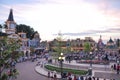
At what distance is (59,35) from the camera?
1903 inches

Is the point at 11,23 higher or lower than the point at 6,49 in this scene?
higher

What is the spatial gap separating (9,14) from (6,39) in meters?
70.4

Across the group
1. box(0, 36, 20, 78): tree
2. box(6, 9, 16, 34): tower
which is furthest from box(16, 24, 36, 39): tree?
box(0, 36, 20, 78): tree

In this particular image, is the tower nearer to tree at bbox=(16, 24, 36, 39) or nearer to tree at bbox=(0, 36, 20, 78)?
tree at bbox=(16, 24, 36, 39)

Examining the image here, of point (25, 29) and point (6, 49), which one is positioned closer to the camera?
point (6, 49)

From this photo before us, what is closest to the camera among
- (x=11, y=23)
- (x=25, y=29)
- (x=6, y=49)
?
(x=6, y=49)

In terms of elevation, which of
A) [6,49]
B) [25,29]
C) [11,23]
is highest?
[11,23]

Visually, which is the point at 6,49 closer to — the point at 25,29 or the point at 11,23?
the point at 11,23

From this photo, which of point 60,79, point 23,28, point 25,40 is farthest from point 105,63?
point 23,28

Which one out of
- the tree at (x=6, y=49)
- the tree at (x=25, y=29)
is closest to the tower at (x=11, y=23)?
the tree at (x=25, y=29)

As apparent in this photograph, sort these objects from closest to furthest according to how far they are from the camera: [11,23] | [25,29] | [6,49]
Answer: [6,49] < [11,23] < [25,29]

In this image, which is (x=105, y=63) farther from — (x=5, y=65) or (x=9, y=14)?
(x=9, y=14)

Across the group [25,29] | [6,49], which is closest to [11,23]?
[25,29]

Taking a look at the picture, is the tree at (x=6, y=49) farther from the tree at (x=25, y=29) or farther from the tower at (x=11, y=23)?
the tree at (x=25, y=29)
